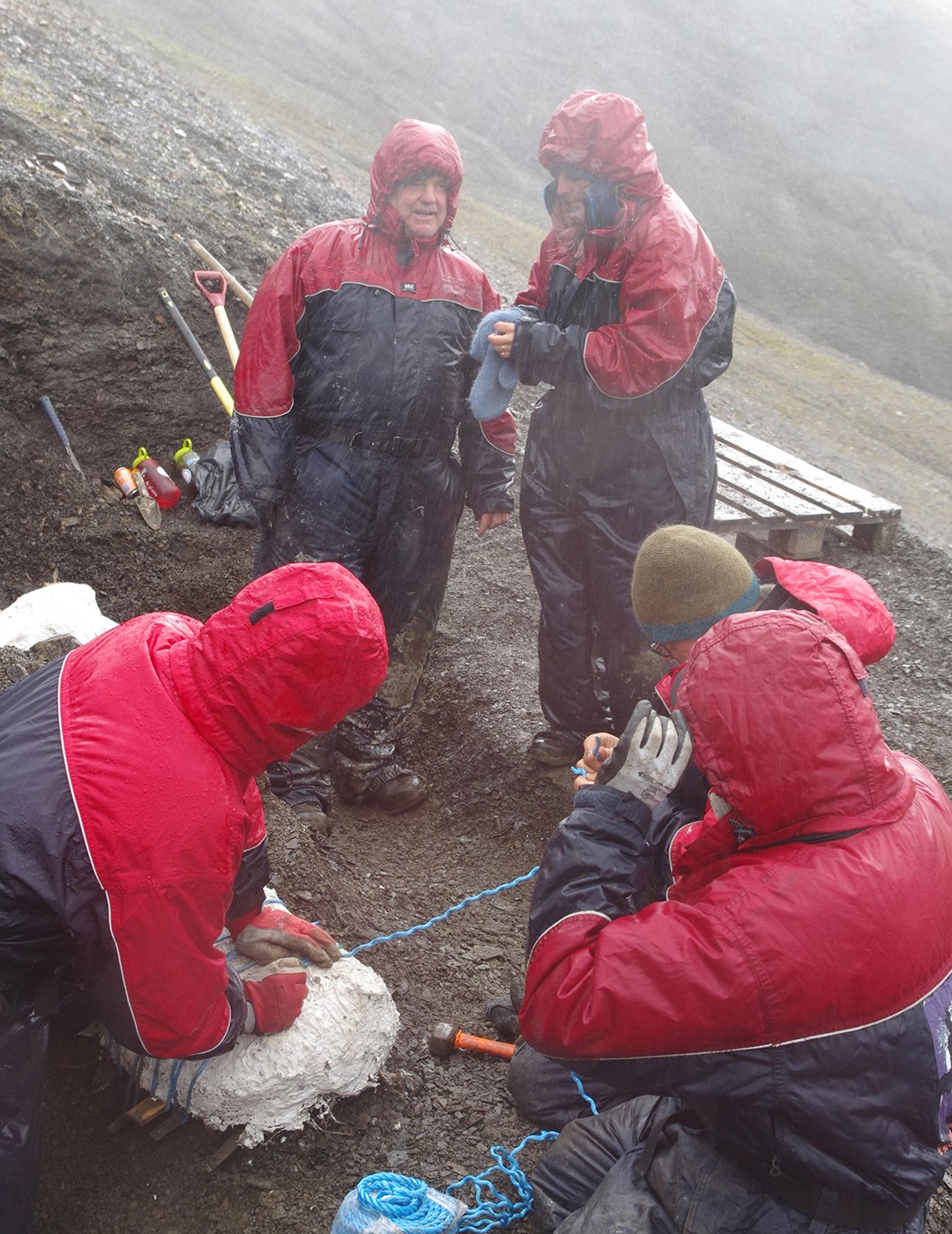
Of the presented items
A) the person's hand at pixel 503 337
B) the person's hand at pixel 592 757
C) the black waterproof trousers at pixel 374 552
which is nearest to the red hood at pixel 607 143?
the person's hand at pixel 503 337

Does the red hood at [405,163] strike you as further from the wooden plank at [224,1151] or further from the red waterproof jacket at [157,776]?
the wooden plank at [224,1151]

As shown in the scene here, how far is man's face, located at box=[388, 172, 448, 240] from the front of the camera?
136 inches

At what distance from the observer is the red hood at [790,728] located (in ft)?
5.29

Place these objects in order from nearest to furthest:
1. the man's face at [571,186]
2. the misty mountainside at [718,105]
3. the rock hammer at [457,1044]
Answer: the rock hammer at [457,1044]
the man's face at [571,186]
the misty mountainside at [718,105]

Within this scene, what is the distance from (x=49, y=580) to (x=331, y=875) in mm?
2406

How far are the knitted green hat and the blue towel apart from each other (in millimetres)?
1222

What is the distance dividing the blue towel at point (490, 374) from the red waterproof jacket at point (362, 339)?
129mm

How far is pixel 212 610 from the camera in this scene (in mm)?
4984

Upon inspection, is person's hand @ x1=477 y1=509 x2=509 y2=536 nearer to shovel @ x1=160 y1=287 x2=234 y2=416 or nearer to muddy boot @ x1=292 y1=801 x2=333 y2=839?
muddy boot @ x1=292 y1=801 x2=333 y2=839

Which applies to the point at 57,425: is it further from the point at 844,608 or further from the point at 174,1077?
the point at 844,608

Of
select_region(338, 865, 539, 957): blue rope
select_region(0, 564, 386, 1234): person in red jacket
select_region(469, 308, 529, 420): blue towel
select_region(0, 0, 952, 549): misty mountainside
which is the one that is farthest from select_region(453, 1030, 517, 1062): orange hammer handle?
select_region(0, 0, 952, 549): misty mountainside

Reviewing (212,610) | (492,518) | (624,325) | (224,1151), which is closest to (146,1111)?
(224,1151)

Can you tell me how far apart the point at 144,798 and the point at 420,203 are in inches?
93.1

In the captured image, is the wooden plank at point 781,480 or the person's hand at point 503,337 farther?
the wooden plank at point 781,480
